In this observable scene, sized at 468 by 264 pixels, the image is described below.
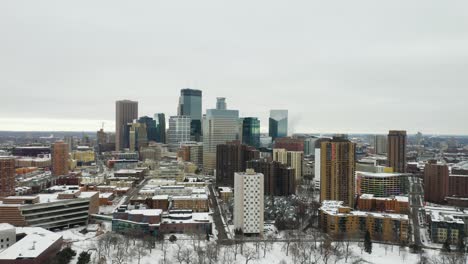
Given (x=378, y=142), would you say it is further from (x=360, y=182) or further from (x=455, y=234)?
(x=455, y=234)

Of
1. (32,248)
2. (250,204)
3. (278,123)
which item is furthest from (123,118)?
(32,248)

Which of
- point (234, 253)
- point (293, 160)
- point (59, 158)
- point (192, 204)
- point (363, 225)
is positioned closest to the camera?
point (234, 253)

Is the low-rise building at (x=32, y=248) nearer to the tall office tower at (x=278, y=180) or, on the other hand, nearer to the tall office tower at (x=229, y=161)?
Answer: the tall office tower at (x=278, y=180)

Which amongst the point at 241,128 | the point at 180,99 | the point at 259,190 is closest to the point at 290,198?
the point at 259,190

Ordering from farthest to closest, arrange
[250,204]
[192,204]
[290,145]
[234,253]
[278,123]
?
[278,123] → [290,145] → [192,204] → [250,204] → [234,253]

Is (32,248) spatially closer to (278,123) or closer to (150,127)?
A: (150,127)

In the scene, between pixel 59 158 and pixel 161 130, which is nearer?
pixel 59 158
